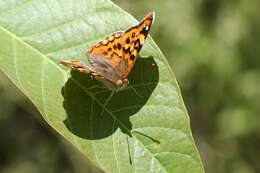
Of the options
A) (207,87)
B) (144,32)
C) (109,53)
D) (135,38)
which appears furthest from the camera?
(207,87)

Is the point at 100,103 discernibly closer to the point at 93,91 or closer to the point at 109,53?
the point at 93,91

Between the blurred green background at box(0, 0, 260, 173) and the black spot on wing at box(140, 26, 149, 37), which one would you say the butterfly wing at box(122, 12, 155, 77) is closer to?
the black spot on wing at box(140, 26, 149, 37)

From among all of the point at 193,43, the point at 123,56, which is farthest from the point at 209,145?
the point at 123,56

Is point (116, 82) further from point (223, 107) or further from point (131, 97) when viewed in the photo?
point (223, 107)

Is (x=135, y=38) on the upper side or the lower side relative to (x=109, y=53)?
upper

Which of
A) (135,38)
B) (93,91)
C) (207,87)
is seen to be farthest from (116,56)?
(207,87)

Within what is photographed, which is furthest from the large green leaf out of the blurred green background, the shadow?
the blurred green background
